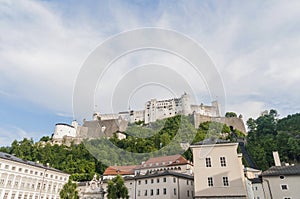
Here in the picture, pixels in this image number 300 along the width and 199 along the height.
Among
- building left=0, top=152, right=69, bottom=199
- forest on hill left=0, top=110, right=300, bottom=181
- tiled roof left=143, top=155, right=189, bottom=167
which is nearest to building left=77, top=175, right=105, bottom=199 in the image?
building left=0, top=152, right=69, bottom=199

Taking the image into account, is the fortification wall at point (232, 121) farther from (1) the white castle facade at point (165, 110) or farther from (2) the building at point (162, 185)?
(2) the building at point (162, 185)

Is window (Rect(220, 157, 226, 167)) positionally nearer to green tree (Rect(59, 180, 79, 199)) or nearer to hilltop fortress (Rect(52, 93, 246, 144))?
green tree (Rect(59, 180, 79, 199))

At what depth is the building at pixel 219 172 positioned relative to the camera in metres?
23.5

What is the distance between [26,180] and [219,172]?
3610cm

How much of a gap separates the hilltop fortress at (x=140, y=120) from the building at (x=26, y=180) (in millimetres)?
40608

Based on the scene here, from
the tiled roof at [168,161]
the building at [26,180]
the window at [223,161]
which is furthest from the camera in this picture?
the tiled roof at [168,161]

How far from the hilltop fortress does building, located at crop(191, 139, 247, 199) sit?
199 feet

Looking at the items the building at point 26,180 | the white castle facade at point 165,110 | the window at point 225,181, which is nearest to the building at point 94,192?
the building at point 26,180

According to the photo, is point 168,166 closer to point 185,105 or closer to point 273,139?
point 273,139

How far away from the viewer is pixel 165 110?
375 feet

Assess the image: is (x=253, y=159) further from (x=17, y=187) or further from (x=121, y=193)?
(x=17, y=187)

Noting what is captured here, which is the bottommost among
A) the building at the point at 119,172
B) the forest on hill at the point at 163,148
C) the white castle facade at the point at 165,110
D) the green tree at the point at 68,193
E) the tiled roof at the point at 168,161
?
the green tree at the point at 68,193

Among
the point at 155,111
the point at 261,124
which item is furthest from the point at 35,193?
the point at 155,111

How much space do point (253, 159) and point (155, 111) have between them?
64.0 metres
